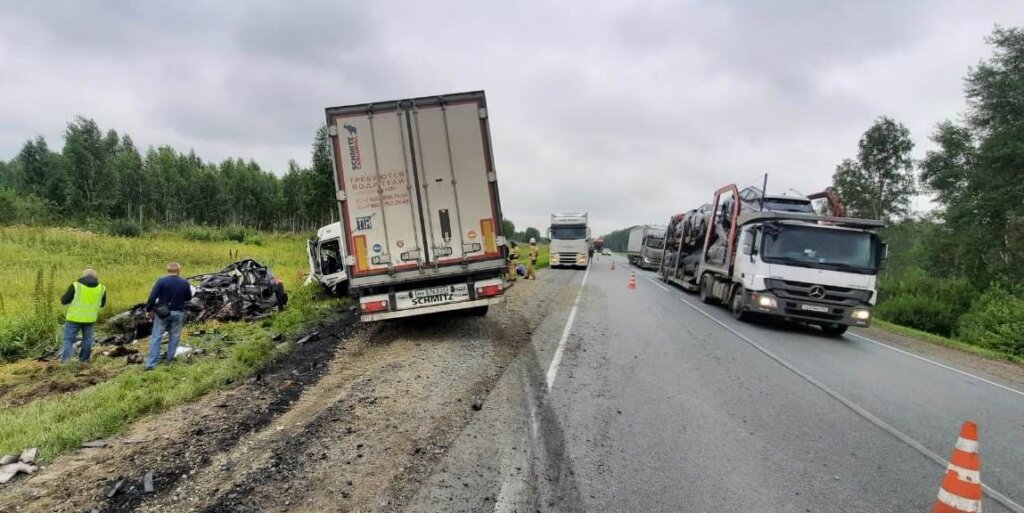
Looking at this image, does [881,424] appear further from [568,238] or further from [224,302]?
[568,238]

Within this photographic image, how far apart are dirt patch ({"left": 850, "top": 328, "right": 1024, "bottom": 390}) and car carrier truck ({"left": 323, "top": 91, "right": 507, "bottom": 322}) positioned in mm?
8641

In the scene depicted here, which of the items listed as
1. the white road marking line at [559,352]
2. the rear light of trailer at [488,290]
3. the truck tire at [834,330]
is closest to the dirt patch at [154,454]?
the white road marking line at [559,352]

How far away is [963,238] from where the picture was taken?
21.3 metres

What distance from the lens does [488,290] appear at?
7.96 metres

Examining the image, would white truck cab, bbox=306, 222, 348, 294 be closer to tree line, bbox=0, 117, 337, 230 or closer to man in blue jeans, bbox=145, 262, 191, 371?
man in blue jeans, bbox=145, 262, 191, 371

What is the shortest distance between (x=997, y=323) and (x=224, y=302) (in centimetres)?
2118

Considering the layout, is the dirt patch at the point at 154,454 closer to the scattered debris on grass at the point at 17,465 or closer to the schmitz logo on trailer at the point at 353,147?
the scattered debris on grass at the point at 17,465

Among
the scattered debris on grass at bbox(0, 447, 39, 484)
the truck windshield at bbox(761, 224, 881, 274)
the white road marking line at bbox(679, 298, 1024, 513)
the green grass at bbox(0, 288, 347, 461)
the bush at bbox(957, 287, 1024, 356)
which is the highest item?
the truck windshield at bbox(761, 224, 881, 274)

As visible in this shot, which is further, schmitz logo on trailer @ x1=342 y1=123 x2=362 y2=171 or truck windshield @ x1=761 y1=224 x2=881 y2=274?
truck windshield @ x1=761 y1=224 x2=881 y2=274

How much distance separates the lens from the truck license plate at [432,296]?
771cm

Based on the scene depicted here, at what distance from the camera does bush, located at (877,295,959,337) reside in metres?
18.4

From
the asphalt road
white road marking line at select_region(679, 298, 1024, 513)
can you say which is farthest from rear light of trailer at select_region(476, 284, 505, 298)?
white road marking line at select_region(679, 298, 1024, 513)

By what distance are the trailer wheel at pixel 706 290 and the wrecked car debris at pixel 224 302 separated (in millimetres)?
11934

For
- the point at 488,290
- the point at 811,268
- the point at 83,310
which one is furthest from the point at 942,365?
the point at 83,310
